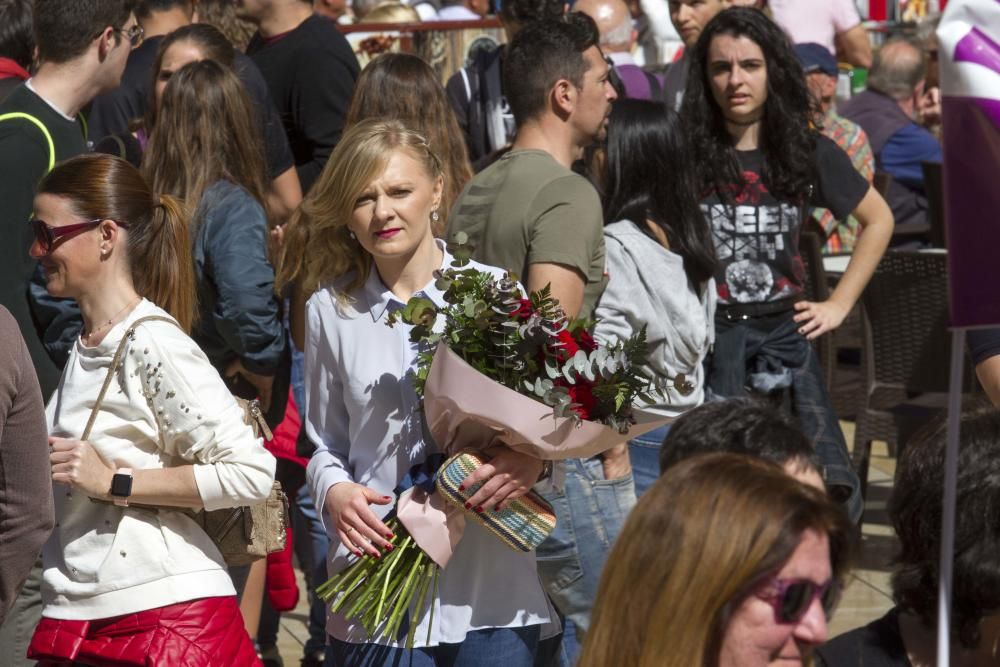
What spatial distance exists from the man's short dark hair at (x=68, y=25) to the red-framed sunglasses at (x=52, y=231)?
3.49 ft

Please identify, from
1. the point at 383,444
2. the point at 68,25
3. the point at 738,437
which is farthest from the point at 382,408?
the point at 68,25

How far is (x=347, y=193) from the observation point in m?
3.79

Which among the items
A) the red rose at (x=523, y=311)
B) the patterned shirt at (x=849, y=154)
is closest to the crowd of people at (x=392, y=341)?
the red rose at (x=523, y=311)

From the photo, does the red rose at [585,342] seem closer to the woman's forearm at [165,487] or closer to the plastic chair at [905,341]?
the woman's forearm at [165,487]

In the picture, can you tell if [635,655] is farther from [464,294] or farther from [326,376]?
[326,376]

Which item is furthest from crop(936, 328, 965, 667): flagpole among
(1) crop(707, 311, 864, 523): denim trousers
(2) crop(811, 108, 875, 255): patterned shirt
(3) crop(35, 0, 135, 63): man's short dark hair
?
(2) crop(811, 108, 875, 255): patterned shirt

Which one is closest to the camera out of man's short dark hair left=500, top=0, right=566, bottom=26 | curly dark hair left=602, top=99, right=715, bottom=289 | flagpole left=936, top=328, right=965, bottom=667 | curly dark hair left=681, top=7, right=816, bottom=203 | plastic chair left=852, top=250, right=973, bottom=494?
flagpole left=936, top=328, right=965, bottom=667

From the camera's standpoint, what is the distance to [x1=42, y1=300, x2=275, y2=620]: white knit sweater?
3.59m

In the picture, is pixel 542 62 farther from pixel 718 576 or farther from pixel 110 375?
pixel 718 576

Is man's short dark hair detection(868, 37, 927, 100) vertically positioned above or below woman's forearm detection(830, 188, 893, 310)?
below

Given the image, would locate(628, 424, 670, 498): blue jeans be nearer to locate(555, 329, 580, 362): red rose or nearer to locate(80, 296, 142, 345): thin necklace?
locate(555, 329, 580, 362): red rose

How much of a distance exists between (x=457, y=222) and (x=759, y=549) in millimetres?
2587

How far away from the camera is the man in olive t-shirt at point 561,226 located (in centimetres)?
434

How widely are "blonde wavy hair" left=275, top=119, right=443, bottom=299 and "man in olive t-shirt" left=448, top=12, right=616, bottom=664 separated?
0.53m
